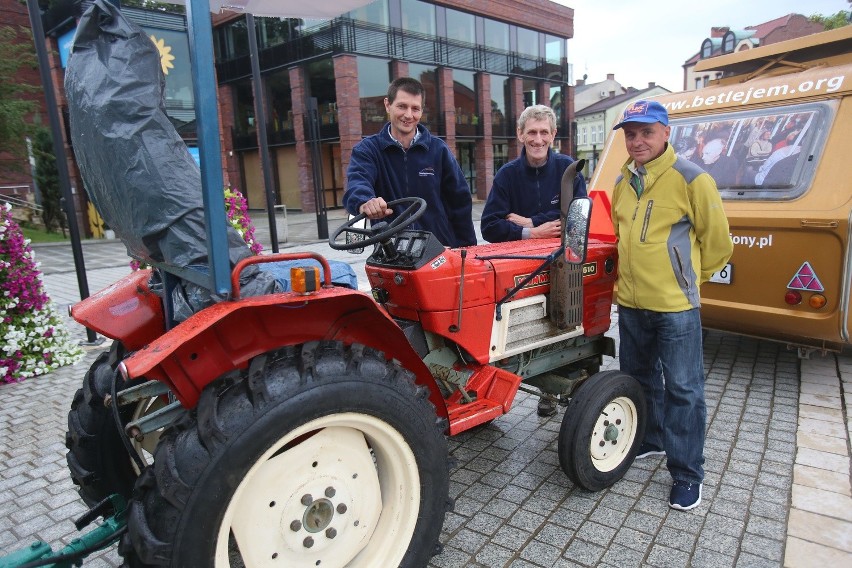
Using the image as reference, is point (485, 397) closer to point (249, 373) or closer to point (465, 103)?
point (249, 373)

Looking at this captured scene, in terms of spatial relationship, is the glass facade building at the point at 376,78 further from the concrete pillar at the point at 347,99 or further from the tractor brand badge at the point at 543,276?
the tractor brand badge at the point at 543,276

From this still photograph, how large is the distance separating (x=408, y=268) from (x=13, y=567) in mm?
1760

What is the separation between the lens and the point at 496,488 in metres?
3.04

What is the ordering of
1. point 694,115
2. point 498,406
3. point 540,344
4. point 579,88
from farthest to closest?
point 579,88
point 694,115
point 540,344
point 498,406

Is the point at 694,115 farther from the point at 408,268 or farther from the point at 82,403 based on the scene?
the point at 82,403

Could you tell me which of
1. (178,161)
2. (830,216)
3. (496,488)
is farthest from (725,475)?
(178,161)

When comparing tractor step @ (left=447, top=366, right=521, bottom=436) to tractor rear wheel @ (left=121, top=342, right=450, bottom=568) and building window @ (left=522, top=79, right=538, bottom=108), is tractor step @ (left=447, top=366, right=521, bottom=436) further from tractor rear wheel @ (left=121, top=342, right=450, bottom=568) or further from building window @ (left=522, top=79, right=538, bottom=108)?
building window @ (left=522, top=79, right=538, bottom=108)

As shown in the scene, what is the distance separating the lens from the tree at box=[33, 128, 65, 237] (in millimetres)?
17219

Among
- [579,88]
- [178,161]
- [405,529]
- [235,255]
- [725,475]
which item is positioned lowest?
[725,475]

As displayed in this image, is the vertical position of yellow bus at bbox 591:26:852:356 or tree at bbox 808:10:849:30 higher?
tree at bbox 808:10:849:30

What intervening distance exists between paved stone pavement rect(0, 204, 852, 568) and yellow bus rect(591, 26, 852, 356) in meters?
0.66

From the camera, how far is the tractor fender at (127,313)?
2.35 m

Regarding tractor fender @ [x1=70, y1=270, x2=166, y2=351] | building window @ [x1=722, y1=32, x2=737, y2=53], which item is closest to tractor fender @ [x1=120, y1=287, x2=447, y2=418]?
tractor fender @ [x1=70, y1=270, x2=166, y2=351]

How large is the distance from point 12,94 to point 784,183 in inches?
745
